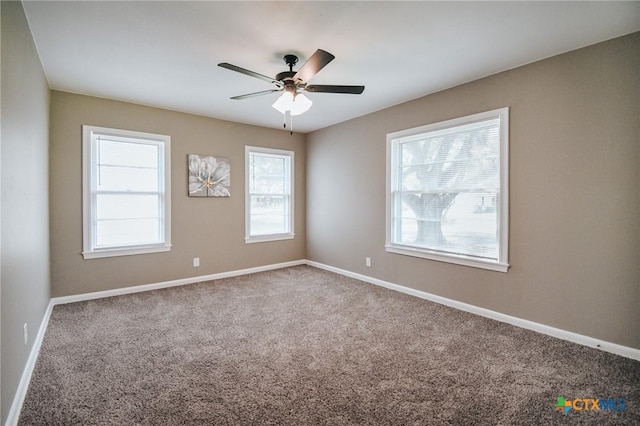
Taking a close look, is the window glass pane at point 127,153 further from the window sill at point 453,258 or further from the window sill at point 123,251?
the window sill at point 453,258

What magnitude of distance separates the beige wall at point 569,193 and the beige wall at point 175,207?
2.77 metres

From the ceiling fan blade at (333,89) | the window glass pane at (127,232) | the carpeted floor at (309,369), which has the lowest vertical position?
the carpeted floor at (309,369)

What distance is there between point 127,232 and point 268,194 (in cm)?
222

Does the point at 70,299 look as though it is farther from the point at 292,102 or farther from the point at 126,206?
the point at 292,102

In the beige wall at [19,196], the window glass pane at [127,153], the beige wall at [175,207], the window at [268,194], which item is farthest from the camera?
the window at [268,194]

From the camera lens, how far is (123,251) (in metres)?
4.13

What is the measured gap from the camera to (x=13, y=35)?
1.92 m

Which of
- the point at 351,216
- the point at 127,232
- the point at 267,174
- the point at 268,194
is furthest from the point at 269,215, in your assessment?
the point at 127,232

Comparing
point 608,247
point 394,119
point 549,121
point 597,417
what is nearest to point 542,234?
A: point 608,247

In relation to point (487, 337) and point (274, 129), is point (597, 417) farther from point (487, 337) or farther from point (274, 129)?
point (274, 129)

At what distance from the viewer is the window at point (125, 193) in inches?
154

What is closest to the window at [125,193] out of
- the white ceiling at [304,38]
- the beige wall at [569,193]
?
the white ceiling at [304,38]

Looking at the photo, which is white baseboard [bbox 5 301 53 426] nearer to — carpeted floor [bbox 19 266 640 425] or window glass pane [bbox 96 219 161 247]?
carpeted floor [bbox 19 266 640 425]

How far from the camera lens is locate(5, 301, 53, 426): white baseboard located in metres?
1.73
